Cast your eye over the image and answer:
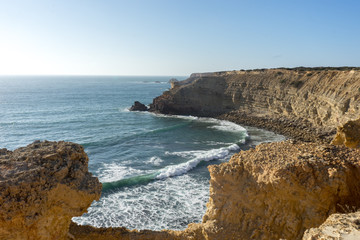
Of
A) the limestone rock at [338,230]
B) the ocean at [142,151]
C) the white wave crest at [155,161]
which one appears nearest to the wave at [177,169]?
the ocean at [142,151]

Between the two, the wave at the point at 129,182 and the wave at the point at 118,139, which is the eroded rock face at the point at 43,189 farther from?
the wave at the point at 118,139

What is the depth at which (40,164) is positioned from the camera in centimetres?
721

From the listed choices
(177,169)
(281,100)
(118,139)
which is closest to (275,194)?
(177,169)

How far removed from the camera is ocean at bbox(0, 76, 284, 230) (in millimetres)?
16281

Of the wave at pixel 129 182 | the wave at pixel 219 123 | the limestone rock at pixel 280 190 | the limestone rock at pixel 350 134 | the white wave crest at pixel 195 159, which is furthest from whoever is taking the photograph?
the wave at pixel 219 123

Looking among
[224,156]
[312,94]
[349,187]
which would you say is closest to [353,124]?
[349,187]

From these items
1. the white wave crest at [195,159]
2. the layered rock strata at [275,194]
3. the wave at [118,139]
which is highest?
the layered rock strata at [275,194]

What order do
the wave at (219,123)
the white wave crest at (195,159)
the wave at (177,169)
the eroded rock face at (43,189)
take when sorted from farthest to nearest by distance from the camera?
the wave at (219,123) → the white wave crest at (195,159) → the wave at (177,169) → the eroded rock face at (43,189)

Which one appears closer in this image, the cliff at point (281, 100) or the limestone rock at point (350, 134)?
the limestone rock at point (350, 134)

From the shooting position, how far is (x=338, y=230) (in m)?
5.06

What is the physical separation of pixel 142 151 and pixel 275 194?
23.5m

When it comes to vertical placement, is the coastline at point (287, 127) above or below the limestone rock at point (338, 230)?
below

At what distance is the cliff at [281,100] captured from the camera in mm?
A: 32062

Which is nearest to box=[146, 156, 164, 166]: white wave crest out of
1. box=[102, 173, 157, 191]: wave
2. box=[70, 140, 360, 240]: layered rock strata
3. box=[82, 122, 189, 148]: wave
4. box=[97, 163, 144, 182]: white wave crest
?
box=[97, 163, 144, 182]: white wave crest
